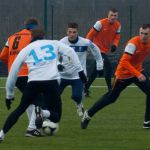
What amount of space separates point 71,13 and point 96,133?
22.2 m

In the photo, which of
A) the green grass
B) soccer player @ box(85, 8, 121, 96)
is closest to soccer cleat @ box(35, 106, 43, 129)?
the green grass

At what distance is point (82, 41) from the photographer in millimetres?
16500

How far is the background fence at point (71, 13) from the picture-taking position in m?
35.0

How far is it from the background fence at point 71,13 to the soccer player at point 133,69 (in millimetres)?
19768

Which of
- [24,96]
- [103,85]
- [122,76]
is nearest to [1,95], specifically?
[103,85]

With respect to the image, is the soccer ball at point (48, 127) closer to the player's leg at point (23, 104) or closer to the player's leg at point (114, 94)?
the player's leg at point (23, 104)

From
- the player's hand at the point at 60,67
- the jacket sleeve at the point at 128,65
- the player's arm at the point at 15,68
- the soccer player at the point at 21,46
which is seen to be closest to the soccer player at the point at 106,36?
the player's hand at the point at 60,67

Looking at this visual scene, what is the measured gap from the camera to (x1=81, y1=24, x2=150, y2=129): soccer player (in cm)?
1416

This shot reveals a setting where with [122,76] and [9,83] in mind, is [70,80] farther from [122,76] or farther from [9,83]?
[9,83]

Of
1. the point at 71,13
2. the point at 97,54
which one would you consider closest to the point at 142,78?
the point at 97,54

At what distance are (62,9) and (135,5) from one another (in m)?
3.04

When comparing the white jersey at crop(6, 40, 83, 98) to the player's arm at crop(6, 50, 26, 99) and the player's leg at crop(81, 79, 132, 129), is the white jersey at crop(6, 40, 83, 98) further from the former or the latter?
the player's leg at crop(81, 79, 132, 129)

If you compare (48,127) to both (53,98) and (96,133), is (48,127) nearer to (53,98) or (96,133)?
(53,98)

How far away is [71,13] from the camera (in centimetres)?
3609
